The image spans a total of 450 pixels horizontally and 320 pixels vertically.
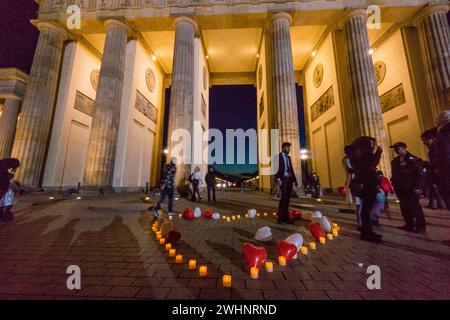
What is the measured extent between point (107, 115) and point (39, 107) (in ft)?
14.6

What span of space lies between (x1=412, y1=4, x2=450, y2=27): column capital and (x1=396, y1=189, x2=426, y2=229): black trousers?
15164mm

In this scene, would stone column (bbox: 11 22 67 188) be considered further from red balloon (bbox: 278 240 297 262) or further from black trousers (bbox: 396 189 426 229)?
black trousers (bbox: 396 189 426 229)

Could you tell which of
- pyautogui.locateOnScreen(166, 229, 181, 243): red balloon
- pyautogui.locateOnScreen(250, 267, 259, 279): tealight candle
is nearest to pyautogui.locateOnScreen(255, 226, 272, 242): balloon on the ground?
pyautogui.locateOnScreen(250, 267, 259, 279): tealight candle

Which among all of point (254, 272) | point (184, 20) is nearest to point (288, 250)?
point (254, 272)

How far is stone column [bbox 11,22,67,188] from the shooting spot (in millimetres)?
11328

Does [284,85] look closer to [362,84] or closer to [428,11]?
[362,84]

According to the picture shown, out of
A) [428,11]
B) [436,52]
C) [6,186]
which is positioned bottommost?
[6,186]

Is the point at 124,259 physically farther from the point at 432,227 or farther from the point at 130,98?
the point at 130,98

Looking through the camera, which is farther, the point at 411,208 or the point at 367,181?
the point at 411,208

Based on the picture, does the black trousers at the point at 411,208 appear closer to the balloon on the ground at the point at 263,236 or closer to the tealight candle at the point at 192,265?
the balloon on the ground at the point at 263,236

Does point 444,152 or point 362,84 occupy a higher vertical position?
point 362,84

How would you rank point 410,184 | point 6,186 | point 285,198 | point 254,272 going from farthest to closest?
1. point 285,198
2. point 6,186
3. point 410,184
4. point 254,272

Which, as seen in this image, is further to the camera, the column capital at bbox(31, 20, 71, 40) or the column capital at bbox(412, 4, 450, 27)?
the column capital at bbox(31, 20, 71, 40)

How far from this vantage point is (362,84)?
11117mm
